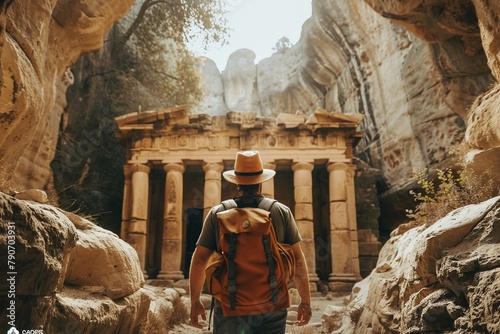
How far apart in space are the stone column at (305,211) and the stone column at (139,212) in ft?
15.3

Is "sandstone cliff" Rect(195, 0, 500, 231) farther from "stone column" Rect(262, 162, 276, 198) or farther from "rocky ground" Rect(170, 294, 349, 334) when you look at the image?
"stone column" Rect(262, 162, 276, 198)

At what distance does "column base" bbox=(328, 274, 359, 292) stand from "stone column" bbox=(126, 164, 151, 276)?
5514 mm

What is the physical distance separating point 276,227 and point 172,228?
411 inches

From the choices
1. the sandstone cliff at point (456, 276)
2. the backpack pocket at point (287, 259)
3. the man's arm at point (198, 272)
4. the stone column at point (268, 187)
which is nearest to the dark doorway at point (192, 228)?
the stone column at point (268, 187)

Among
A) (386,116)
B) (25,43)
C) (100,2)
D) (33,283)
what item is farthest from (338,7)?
(33,283)

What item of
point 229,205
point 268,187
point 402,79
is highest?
point 402,79

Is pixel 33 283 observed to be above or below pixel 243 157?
below

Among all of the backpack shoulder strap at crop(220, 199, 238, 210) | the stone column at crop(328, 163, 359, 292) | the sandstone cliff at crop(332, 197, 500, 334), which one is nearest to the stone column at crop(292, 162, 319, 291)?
the stone column at crop(328, 163, 359, 292)

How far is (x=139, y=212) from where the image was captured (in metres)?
13.1

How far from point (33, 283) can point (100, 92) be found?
51.8 ft

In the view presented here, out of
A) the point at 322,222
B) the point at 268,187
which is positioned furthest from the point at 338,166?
the point at 322,222

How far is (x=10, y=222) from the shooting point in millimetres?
2141

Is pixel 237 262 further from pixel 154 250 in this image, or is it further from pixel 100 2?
pixel 154 250

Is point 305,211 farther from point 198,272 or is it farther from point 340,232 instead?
point 198,272
